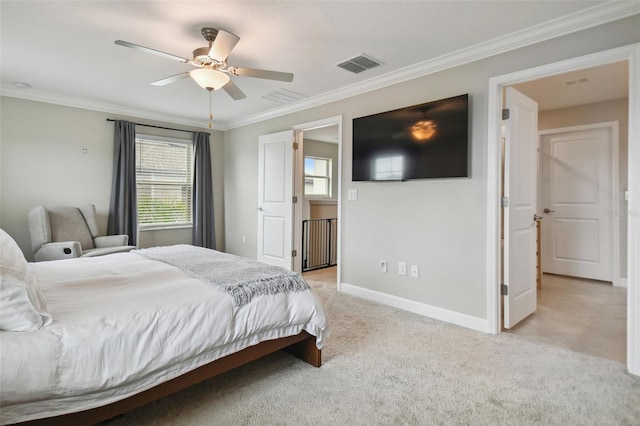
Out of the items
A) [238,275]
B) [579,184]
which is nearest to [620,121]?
[579,184]

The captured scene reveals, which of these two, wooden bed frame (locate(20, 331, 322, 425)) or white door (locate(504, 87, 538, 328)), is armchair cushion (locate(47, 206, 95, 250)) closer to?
wooden bed frame (locate(20, 331, 322, 425))

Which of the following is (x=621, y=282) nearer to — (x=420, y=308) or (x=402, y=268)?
(x=420, y=308)

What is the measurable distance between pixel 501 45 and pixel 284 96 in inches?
95.8

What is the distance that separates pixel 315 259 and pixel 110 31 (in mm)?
4068

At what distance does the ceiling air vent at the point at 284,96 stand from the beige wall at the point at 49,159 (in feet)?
7.03

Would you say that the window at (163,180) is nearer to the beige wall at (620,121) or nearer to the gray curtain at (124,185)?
the gray curtain at (124,185)

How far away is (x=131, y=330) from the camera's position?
1478mm

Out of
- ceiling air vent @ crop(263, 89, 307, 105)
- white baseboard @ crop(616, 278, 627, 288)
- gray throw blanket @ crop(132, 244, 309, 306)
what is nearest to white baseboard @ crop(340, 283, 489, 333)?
gray throw blanket @ crop(132, 244, 309, 306)

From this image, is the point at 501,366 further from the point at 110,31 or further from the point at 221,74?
the point at 110,31

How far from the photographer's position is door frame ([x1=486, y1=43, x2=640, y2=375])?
2.09m

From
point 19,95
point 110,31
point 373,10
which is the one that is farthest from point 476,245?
point 19,95

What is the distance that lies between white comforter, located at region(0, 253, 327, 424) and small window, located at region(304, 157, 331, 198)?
4544mm

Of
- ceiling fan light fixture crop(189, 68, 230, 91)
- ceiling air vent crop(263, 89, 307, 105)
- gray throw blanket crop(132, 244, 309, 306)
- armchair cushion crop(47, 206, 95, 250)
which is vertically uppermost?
ceiling air vent crop(263, 89, 307, 105)

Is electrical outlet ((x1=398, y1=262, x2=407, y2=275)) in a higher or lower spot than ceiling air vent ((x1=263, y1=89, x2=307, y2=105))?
lower
